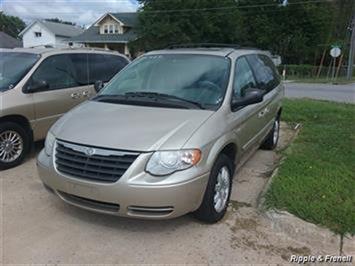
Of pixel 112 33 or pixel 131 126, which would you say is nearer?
pixel 131 126

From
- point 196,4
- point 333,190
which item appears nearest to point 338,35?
point 196,4

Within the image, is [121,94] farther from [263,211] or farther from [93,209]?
[263,211]

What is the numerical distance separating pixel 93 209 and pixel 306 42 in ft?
156

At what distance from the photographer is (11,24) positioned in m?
91.1

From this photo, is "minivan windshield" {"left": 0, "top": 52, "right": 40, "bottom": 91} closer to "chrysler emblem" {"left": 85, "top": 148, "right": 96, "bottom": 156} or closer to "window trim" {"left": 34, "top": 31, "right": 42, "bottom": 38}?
"chrysler emblem" {"left": 85, "top": 148, "right": 96, "bottom": 156}

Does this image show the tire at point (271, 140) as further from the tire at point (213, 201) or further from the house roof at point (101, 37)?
the house roof at point (101, 37)

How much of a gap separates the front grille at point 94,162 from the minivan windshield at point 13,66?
253 centimetres

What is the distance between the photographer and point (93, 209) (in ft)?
11.9

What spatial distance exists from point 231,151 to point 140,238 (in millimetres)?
1426

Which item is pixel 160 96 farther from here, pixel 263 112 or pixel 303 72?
pixel 303 72

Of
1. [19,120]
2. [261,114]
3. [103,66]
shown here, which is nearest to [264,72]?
[261,114]

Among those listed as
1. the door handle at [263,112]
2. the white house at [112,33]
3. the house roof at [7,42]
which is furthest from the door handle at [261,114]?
the white house at [112,33]

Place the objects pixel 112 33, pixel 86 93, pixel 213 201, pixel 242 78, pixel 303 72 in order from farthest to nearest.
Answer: pixel 112 33 < pixel 303 72 < pixel 86 93 < pixel 242 78 < pixel 213 201

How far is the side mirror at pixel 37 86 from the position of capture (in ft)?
18.9
